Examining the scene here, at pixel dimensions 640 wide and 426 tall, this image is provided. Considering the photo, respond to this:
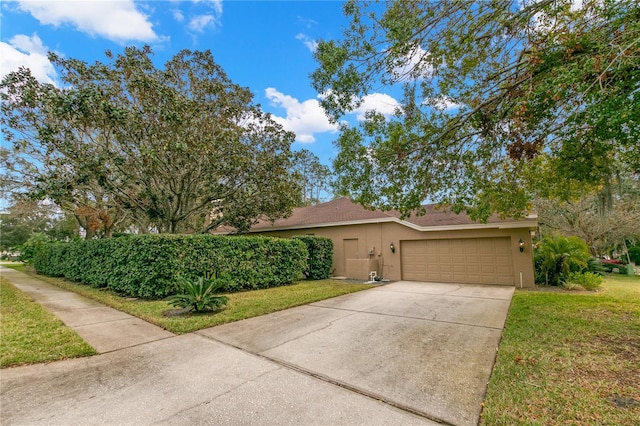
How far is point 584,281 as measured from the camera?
9.82 meters

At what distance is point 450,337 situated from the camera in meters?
4.80

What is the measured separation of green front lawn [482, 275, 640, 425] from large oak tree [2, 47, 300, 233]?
32.5ft

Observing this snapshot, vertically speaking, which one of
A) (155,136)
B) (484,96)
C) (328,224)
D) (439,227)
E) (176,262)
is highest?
(155,136)

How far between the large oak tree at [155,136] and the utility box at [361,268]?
3.97m

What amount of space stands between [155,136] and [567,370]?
11676 mm

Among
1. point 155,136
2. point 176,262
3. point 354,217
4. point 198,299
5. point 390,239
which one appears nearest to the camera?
point 198,299

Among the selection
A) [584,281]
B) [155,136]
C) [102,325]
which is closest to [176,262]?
[102,325]

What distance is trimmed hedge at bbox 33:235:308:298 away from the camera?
8164 mm

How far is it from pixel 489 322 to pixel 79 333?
7.46m

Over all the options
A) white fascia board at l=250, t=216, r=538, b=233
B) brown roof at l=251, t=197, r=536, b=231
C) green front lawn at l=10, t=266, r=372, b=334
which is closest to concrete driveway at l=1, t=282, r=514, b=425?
green front lawn at l=10, t=266, r=372, b=334

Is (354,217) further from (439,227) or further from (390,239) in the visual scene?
(439,227)

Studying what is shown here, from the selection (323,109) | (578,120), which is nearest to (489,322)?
(578,120)

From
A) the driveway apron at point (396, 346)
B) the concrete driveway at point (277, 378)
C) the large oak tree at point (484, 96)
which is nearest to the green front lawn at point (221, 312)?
the driveway apron at point (396, 346)

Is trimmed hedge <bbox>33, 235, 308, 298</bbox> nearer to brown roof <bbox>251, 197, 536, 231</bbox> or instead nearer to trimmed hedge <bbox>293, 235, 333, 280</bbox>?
→ trimmed hedge <bbox>293, 235, 333, 280</bbox>
